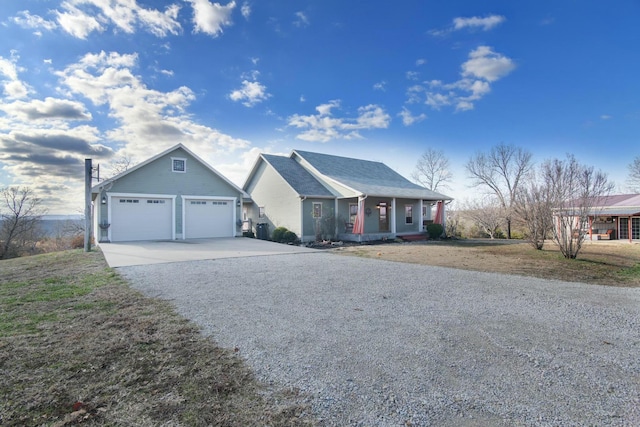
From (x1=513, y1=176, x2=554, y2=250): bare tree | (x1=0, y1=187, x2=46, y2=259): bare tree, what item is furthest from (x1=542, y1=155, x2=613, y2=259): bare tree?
(x1=0, y1=187, x2=46, y2=259): bare tree

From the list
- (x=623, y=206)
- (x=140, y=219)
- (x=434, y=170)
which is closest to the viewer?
(x=140, y=219)

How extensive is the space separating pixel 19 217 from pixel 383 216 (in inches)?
1193

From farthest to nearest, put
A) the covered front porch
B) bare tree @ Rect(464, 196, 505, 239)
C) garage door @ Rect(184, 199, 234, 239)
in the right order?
bare tree @ Rect(464, 196, 505, 239) → the covered front porch → garage door @ Rect(184, 199, 234, 239)

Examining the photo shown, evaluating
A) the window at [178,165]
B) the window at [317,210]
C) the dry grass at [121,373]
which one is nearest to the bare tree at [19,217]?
the window at [178,165]

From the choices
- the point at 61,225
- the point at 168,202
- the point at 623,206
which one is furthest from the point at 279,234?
the point at 61,225

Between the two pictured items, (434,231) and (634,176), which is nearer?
(434,231)

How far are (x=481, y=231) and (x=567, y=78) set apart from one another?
14.7 meters

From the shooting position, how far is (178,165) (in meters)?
18.6

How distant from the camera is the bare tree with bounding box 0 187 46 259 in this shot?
2685cm

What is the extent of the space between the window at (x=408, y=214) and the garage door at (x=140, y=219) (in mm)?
15207

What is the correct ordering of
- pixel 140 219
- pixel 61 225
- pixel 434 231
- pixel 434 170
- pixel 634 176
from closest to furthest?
pixel 140 219 < pixel 434 231 < pixel 634 176 < pixel 61 225 < pixel 434 170

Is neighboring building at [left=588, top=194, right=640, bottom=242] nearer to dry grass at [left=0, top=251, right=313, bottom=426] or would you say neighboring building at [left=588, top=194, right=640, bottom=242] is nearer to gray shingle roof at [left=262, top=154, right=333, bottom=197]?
gray shingle roof at [left=262, top=154, right=333, bottom=197]

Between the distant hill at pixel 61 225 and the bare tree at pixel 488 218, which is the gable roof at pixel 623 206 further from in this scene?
the distant hill at pixel 61 225

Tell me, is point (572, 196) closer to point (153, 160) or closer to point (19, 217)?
point (153, 160)
